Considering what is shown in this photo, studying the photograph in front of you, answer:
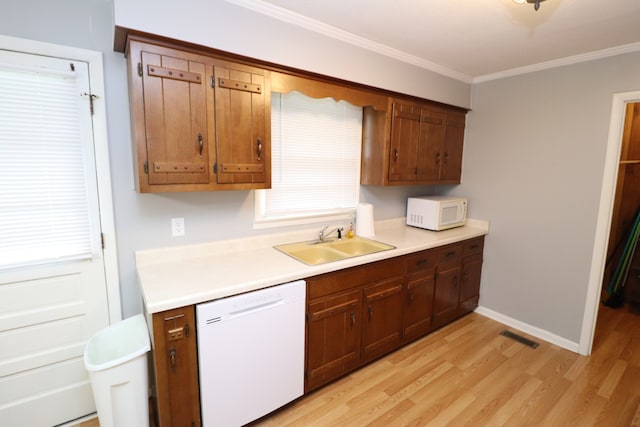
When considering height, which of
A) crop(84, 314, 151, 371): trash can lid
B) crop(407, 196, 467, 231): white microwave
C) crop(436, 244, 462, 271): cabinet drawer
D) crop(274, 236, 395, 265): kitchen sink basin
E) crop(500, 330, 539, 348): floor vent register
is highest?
crop(407, 196, 467, 231): white microwave

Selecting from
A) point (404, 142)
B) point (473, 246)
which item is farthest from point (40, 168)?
point (473, 246)

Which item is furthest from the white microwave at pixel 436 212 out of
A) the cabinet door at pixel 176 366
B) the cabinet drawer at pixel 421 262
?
the cabinet door at pixel 176 366

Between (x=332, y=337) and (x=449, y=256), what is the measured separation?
1.42m

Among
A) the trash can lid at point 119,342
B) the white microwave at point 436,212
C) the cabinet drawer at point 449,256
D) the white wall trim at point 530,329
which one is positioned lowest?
the white wall trim at point 530,329

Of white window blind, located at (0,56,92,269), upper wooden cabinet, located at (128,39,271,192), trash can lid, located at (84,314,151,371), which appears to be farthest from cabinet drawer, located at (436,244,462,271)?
white window blind, located at (0,56,92,269)

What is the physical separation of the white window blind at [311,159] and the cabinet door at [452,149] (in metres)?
0.96

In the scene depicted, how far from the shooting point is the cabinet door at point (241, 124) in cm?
176

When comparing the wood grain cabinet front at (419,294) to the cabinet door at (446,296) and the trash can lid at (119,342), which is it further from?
the trash can lid at (119,342)

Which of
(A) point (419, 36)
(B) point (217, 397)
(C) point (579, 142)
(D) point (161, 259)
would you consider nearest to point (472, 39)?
(A) point (419, 36)

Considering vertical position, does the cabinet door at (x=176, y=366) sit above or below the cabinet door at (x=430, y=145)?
below

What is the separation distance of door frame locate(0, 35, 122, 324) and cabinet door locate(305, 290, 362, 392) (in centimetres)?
120

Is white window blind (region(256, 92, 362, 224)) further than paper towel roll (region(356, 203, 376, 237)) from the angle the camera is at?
No

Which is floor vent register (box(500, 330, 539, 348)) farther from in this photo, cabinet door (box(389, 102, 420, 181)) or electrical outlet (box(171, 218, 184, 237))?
electrical outlet (box(171, 218, 184, 237))

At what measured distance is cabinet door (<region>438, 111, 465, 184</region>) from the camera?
10.2 ft
